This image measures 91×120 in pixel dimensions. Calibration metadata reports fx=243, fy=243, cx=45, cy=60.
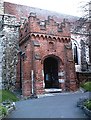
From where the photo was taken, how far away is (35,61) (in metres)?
22.5

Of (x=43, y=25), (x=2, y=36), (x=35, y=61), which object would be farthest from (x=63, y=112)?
(x=2, y=36)

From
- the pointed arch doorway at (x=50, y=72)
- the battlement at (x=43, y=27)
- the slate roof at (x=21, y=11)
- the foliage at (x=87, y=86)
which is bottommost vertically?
the foliage at (x=87, y=86)

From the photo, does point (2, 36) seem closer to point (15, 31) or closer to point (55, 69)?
point (15, 31)

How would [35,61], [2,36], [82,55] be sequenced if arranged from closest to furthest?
[35,61] → [2,36] → [82,55]

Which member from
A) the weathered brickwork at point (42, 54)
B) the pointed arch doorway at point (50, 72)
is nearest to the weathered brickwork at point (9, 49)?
the weathered brickwork at point (42, 54)

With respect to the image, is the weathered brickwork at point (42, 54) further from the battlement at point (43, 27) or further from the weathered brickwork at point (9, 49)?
the weathered brickwork at point (9, 49)

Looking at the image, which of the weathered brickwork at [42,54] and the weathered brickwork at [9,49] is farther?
the weathered brickwork at [9,49]

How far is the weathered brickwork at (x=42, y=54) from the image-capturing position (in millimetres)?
22516

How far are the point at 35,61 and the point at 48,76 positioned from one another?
4.26m

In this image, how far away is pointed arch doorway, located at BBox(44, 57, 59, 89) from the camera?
84.4 ft

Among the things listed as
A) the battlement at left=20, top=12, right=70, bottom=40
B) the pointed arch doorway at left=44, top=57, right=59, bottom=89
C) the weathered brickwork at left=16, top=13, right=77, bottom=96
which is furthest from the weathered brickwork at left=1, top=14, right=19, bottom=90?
the pointed arch doorway at left=44, top=57, right=59, bottom=89

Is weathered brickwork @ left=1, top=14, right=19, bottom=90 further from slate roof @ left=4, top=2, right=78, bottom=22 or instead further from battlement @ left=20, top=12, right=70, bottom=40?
slate roof @ left=4, top=2, right=78, bottom=22

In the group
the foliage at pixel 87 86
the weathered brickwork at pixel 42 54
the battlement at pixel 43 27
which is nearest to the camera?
the weathered brickwork at pixel 42 54

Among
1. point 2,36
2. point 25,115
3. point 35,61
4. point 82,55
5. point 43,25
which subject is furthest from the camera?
point 82,55
